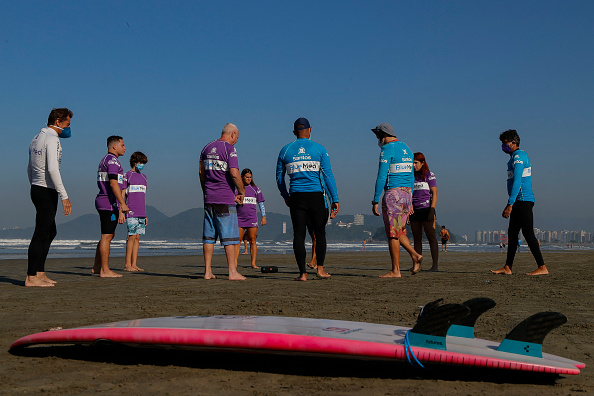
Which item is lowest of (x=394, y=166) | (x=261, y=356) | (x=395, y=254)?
(x=261, y=356)

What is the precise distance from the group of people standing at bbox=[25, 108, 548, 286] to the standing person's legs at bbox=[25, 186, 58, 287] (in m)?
0.01

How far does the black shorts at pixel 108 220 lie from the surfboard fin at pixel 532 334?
6820mm

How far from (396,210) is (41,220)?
4768mm

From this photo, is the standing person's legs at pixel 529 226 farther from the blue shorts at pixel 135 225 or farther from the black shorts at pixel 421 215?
the blue shorts at pixel 135 225

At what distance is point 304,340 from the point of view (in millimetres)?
2471

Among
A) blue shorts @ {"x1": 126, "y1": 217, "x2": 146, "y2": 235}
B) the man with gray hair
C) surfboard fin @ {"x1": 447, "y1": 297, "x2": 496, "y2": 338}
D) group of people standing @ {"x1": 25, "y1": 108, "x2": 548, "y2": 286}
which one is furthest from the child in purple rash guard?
surfboard fin @ {"x1": 447, "y1": 297, "x2": 496, "y2": 338}

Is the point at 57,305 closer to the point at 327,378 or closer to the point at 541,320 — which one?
the point at 327,378

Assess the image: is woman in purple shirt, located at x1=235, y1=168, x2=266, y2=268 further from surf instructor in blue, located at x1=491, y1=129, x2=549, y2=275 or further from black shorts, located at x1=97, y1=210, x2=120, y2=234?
surf instructor in blue, located at x1=491, y1=129, x2=549, y2=275

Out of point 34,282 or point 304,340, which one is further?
point 34,282

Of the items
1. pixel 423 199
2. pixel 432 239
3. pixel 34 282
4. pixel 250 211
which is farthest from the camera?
pixel 250 211

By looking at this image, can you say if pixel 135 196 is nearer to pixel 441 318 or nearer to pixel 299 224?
pixel 299 224

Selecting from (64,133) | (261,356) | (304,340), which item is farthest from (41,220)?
(304,340)

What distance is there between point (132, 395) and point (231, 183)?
5457 millimetres

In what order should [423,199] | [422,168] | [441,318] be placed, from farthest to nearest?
[422,168] < [423,199] < [441,318]
